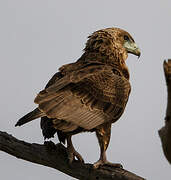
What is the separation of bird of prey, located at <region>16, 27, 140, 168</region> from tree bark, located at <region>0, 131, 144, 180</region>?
0.12 m

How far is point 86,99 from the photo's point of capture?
9281 millimetres

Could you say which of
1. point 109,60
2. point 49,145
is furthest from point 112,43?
point 49,145

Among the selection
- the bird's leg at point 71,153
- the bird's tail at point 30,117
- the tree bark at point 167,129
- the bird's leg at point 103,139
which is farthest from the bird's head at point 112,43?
the tree bark at point 167,129

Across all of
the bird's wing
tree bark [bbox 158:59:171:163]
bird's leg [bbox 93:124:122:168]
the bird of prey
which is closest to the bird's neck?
the bird of prey

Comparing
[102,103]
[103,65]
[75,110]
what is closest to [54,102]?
[75,110]

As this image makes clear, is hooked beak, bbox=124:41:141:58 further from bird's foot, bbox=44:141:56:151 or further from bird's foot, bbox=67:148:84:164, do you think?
bird's foot, bbox=44:141:56:151

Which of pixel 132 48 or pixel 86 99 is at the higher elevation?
pixel 132 48

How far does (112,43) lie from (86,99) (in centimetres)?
187

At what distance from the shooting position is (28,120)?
8469 mm

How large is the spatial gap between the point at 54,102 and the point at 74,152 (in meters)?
0.83

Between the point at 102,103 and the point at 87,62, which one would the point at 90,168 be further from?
the point at 87,62

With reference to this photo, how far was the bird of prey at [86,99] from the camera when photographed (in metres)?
8.70

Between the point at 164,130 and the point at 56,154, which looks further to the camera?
the point at 56,154

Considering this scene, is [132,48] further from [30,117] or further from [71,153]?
[30,117]
